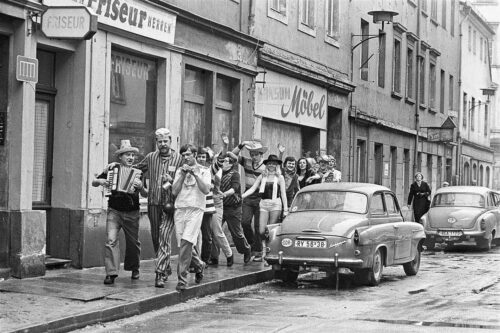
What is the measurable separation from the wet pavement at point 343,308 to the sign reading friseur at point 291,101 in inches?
267

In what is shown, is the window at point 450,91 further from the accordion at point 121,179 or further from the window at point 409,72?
the accordion at point 121,179

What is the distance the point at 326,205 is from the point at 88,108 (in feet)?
12.8

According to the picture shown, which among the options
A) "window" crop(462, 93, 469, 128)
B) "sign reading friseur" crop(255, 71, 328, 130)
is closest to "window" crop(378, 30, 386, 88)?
"sign reading friseur" crop(255, 71, 328, 130)

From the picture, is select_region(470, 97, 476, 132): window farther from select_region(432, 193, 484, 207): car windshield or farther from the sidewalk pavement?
the sidewalk pavement

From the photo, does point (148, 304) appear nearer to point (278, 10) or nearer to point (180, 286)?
point (180, 286)

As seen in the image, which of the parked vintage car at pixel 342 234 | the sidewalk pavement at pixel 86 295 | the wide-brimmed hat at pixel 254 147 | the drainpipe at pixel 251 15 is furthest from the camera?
the drainpipe at pixel 251 15

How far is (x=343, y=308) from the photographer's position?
11.3 meters

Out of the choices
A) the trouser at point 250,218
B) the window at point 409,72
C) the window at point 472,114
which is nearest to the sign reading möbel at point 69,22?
the trouser at point 250,218

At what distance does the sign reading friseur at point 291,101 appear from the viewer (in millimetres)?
21453

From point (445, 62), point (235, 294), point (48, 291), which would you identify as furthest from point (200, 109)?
point (445, 62)

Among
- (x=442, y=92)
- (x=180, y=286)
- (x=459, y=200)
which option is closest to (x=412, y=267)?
(x=180, y=286)

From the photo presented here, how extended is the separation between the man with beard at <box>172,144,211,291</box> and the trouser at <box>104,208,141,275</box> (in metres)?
0.64

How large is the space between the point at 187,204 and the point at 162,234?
54cm

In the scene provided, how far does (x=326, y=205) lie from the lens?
47.5 feet
